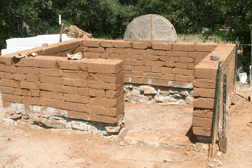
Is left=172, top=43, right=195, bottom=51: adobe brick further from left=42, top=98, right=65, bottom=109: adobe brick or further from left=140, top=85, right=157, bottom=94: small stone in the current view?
left=42, top=98, right=65, bottom=109: adobe brick

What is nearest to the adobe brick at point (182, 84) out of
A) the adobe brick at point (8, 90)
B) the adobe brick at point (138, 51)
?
the adobe brick at point (138, 51)

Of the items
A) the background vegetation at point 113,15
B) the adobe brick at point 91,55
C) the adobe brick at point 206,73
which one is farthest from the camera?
the background vegetation at point 113,15

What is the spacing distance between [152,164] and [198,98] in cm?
166

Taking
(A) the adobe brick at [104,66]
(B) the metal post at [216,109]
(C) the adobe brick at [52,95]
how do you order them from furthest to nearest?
1. (C) the adobe brick at [52,95]
2. (A) the adobe brick at [104,66]
3. (B) the metal post at [216,109]

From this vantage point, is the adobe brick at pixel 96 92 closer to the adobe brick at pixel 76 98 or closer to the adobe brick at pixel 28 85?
the adobe brick at pixel 76 98

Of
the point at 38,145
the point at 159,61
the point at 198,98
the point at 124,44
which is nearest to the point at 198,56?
the point at 159,61

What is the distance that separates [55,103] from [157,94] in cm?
384

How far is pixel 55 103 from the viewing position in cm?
740

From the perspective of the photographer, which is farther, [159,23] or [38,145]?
[159,23]

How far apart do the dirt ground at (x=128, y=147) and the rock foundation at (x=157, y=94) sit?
1.53 m

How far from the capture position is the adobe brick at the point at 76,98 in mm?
7026

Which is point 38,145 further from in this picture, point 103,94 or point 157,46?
point 157,46

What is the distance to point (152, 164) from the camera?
19.8 feet

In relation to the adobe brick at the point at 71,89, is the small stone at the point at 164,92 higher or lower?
lower
